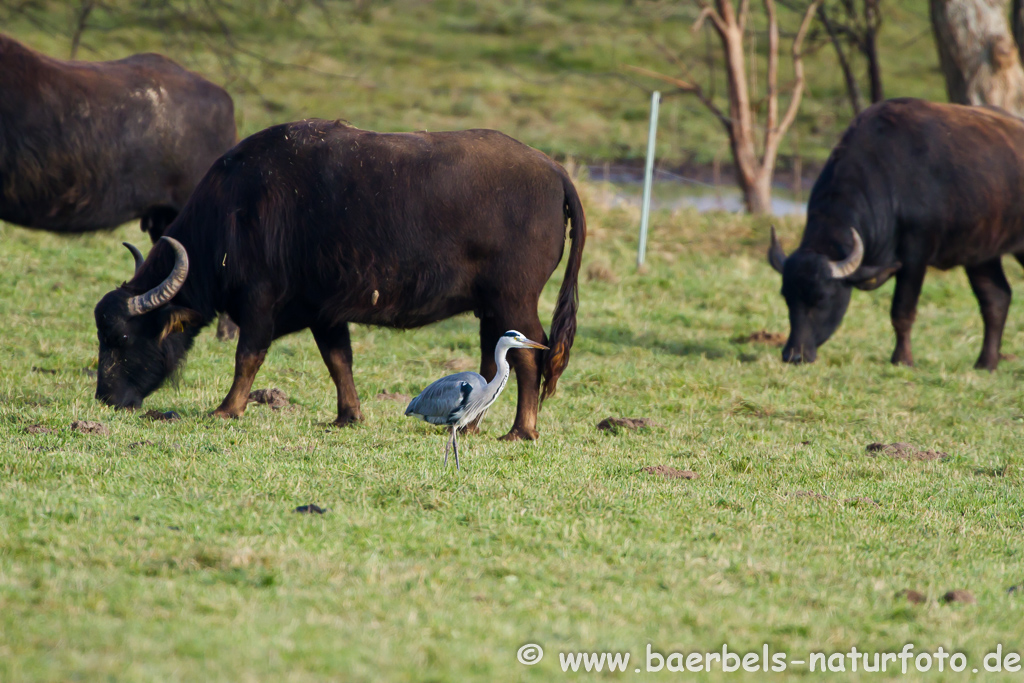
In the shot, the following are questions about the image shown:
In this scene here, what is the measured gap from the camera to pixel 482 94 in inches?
1299

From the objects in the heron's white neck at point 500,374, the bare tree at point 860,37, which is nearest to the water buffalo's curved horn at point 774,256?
the heron's white neck at point 500,374

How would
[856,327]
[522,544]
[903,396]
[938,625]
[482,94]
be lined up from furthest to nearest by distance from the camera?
1. [482,94]
2. [856,327]
3. [903,396]
4. [522,544]
5. [938,625]

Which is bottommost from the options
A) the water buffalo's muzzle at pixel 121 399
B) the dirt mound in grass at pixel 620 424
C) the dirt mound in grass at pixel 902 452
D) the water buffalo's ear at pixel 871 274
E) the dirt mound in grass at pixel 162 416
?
the water buffalo's muzzle at pixel 121 399

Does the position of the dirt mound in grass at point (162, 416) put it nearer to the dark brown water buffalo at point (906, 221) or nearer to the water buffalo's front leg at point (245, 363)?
the water buffalo's front leg at point (245, 363)

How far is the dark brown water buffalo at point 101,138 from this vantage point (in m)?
9.27

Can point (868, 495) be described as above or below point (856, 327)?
above

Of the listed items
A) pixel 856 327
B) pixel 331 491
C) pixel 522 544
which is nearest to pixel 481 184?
pixel 331 491

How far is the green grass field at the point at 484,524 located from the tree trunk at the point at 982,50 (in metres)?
6.14

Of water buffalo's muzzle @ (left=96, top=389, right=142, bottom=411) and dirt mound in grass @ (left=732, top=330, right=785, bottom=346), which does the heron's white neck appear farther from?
dirt mound in grass @ (left=732, top=330, right=785, bottom=346)

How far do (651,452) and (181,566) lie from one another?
343 centimetres

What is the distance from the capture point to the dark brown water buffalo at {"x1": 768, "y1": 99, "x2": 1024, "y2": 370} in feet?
36.3

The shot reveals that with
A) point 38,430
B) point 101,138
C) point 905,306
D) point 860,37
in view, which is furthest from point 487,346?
point 860,37

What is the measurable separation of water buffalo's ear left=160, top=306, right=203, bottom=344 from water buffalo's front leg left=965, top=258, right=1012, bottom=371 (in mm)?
7533

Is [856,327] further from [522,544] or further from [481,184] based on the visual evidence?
[522,544]
